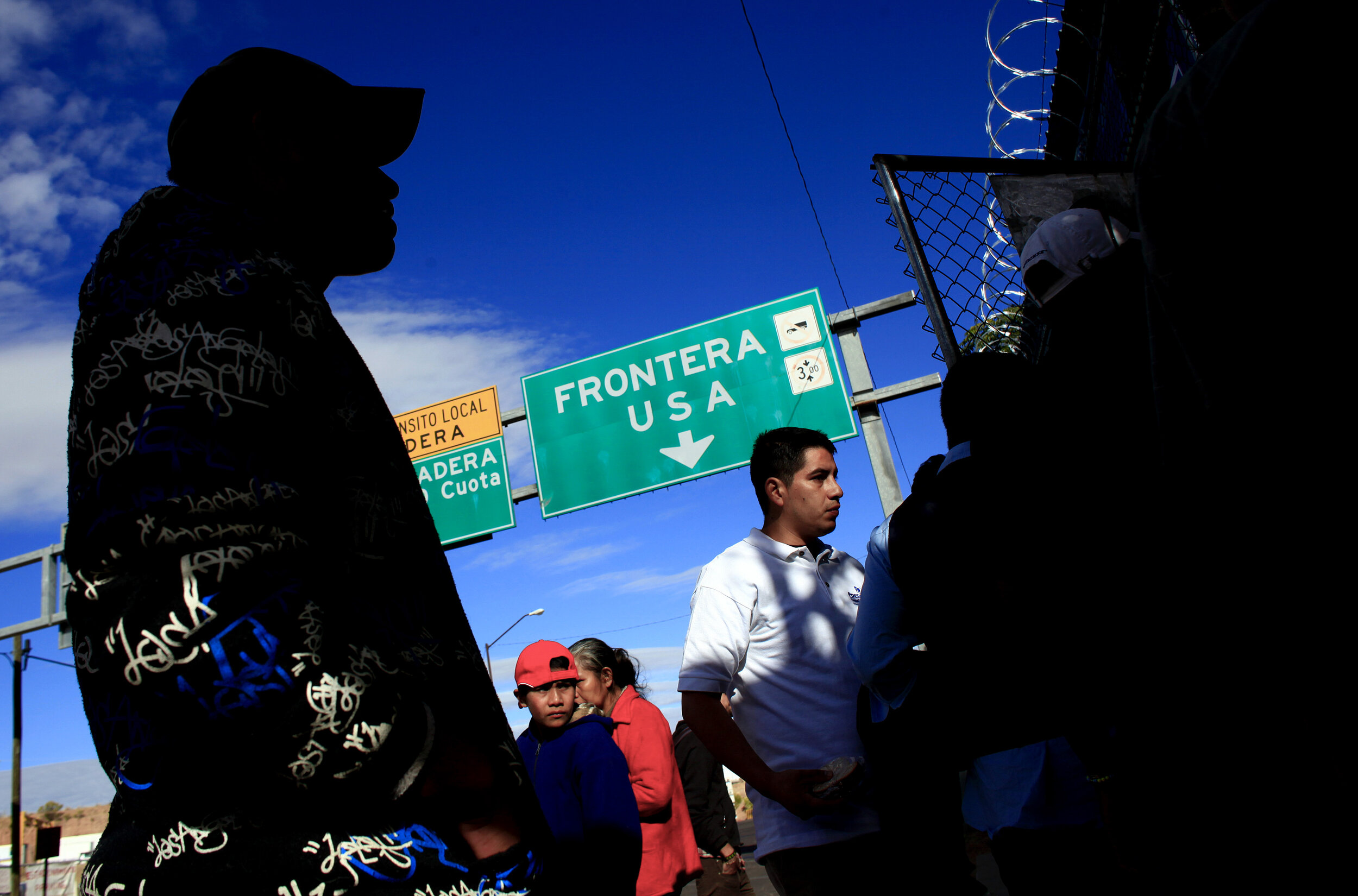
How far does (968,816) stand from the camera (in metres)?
2.56

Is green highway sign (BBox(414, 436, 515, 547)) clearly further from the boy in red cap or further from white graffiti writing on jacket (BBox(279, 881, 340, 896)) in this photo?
white graffiti writing on jacket (BBox(279, 881, 340, 896))

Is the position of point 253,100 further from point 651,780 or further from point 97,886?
point 651,780

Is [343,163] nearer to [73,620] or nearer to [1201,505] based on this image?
[73,620]

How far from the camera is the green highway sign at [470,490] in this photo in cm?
862

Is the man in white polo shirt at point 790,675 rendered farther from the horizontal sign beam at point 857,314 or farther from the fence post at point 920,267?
the horizontal sign beam at point 857,314

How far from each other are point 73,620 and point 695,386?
710cm

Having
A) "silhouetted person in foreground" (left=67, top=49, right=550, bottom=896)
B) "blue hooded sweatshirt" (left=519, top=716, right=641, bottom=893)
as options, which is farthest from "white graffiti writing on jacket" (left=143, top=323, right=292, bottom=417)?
"blue hooded sweatshirt" (left=519, top=716, right=641, bottom=893)

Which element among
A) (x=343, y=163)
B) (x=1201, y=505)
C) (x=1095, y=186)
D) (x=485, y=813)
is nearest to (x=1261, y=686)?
(x=1201, y=505)

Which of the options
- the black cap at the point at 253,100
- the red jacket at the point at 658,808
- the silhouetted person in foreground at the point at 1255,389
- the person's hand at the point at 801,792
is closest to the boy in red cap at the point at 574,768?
the red jacket at the point at 658,808

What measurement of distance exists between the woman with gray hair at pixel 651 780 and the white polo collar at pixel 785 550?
1107 millimetres

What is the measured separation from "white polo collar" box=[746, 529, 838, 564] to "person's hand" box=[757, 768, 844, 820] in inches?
29.3

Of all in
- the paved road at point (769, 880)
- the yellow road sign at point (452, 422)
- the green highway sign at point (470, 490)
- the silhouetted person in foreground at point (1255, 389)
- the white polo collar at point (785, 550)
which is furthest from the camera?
the yellow road sign at point (452, 422)

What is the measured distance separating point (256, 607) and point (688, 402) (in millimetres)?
7096

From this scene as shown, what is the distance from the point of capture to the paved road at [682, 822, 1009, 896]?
530 centimetres
